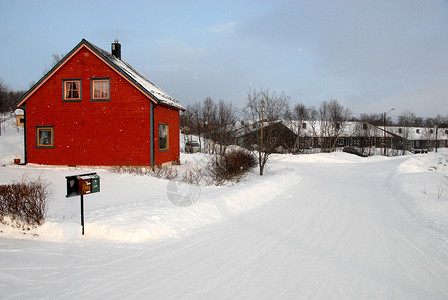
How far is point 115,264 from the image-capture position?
4.38 meters

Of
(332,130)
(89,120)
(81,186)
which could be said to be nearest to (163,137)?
(89,120)

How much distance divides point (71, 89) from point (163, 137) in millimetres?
5955

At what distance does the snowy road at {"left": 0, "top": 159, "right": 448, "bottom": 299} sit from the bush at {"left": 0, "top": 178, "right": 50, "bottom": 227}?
1.96 feet

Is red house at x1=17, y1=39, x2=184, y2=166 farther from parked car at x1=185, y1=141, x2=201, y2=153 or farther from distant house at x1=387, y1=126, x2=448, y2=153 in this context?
distant house at x1=387, y1=126, x2=448, y2=153

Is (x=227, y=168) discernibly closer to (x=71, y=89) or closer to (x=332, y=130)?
(x=71, y=89)

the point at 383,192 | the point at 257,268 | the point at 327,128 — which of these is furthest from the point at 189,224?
the point at 327,128

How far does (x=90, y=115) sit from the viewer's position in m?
16.1

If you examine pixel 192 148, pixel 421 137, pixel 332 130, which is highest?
pixel 332 130

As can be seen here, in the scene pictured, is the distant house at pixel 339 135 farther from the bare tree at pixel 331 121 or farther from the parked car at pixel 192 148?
the parked car at pixel 192 148

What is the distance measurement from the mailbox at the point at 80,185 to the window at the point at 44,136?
12763mm

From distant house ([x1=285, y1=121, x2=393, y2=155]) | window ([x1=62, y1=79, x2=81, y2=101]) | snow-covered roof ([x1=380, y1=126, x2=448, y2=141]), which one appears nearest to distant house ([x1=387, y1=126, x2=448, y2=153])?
snow-covered roof ([x1=380, y1=126, x2=448, y2=141])

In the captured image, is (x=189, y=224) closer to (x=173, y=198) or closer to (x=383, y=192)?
(x=173, y=198)

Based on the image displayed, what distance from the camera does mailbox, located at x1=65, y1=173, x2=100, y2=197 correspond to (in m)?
5.71

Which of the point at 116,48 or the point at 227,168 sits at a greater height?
the point at 116,48
